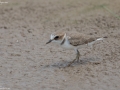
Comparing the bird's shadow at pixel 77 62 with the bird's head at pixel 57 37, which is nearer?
the bird's head at pixel 57 37

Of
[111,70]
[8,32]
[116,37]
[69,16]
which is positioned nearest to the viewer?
[111,70]

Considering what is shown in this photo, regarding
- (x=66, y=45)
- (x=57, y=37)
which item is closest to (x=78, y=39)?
(x=66, y=45)

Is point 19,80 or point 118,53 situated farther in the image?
point 118,53

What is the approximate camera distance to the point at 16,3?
13.0 meters

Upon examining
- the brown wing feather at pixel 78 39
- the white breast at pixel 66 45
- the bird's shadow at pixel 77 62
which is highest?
the brown wing feather at pixel 78 39

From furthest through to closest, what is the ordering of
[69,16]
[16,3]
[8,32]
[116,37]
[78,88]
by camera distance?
[16,3], [69,16], [8,32], [116,37], [78,88]

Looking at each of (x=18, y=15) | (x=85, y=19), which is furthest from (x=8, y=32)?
(x=85, y=19)

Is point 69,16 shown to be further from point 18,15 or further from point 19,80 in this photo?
point 19,80

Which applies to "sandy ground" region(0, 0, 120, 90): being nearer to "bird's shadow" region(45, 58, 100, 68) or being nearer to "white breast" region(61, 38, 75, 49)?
"bird's shadow" region(45, 58, 100, 68)

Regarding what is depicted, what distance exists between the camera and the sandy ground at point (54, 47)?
804 centimetres

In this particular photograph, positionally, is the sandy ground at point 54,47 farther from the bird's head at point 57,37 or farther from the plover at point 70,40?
the bird's head at point 57,37

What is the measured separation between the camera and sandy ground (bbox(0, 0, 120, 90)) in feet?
26.4

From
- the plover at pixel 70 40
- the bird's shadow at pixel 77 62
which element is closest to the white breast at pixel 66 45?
the plover at pixel 70 40

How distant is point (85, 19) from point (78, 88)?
4.26m
